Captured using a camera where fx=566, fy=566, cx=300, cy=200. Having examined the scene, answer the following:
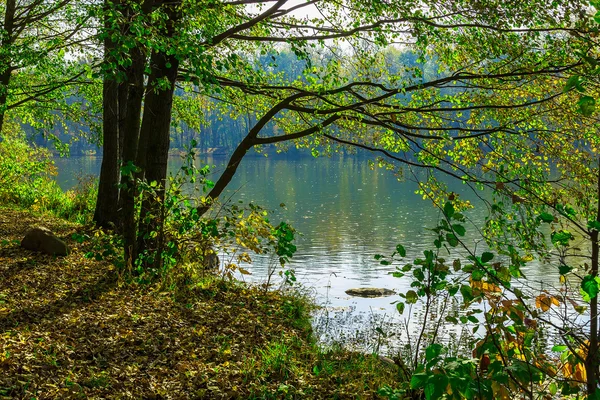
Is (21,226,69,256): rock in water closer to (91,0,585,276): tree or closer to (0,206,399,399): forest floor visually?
(0,206,399,399): forest floor

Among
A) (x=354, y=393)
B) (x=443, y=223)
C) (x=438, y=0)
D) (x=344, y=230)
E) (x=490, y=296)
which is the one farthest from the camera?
(x=344, y=230)

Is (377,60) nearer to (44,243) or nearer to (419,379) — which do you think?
(44,243)

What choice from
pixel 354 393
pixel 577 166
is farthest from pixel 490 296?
pixel 577 166

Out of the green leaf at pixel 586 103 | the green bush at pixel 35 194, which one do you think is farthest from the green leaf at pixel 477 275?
the green bush at pixel 35 194

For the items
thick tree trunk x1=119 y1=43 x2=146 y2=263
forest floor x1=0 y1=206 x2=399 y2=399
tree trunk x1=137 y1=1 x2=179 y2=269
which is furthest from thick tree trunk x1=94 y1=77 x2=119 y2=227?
thick tree trunk x1=119 y1=43 x2=146 y2=263

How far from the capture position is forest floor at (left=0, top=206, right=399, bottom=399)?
5.00 metres

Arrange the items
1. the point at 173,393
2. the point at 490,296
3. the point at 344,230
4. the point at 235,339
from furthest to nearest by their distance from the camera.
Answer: the point at 344,230 < the point at 235,339 < the point at 173,393 < the point at 490,296

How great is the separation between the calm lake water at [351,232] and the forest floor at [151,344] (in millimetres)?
1877

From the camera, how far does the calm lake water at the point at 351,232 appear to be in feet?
47.0

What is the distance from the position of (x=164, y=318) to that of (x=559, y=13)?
6.25m

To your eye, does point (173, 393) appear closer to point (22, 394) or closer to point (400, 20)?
point (22, 394)

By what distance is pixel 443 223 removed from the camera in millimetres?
3545

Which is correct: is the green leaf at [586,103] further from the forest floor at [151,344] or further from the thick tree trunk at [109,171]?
the thick tree trunk at [109,171]

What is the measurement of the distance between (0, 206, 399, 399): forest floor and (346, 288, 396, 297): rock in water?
5030 mm
